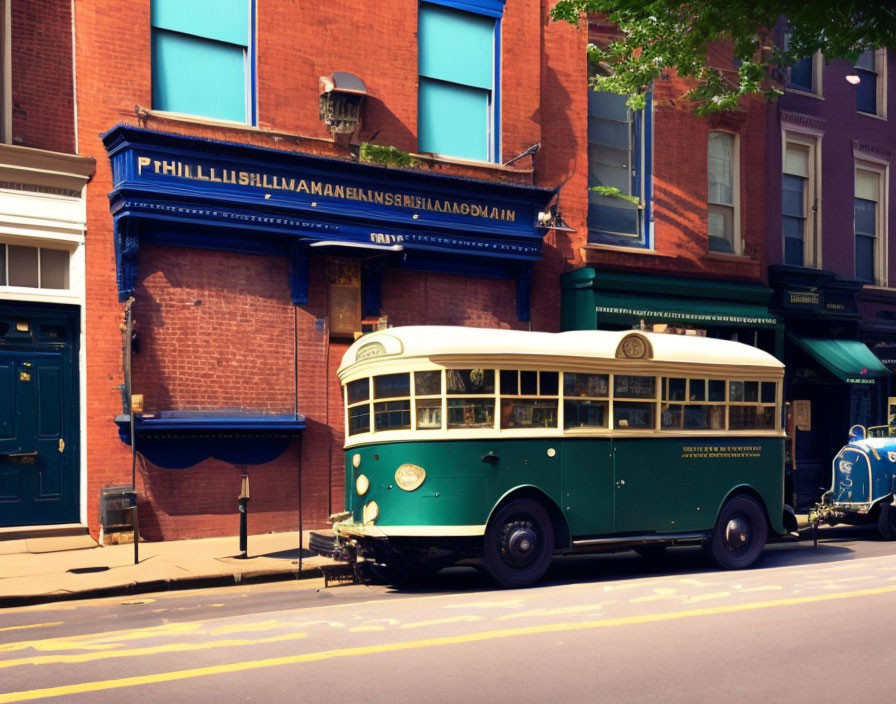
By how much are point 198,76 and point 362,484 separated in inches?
282

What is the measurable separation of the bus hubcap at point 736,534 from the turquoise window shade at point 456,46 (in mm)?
8838

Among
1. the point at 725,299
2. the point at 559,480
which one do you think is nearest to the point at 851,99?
the point at 725,299

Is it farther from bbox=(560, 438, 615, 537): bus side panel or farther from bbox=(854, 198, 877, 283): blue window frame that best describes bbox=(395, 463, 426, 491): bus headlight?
bbox=(854, 198, 877, 283): blue window frame

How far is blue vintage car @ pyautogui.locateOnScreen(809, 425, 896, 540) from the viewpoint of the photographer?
16.7 metres

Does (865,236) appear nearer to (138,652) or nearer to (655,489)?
(655,489)

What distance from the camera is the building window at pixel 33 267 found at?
14.1 meters

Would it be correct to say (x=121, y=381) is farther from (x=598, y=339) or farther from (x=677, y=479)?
(x=677, y=479)

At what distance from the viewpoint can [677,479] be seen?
42.6 ft

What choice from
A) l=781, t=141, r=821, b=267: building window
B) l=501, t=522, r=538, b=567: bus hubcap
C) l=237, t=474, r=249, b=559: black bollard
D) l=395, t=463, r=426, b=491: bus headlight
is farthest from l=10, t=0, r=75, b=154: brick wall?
l=781, t=141, r=821, b=267: building window

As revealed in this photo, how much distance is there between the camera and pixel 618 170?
797 inches

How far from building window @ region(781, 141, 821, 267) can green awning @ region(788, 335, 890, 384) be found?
6.32 feet

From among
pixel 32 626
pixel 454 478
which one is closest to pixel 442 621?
pixel 454 478

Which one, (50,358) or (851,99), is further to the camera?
(851,99)

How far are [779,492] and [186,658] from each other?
899 centimetres
